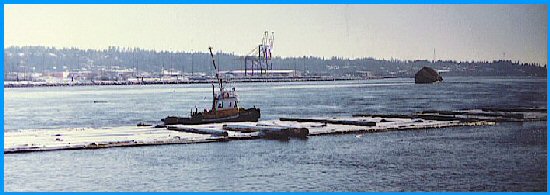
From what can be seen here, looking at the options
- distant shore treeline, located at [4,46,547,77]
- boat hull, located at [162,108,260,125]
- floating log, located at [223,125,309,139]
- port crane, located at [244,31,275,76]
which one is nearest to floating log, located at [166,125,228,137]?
boat hull, located at [162,108,260,125]

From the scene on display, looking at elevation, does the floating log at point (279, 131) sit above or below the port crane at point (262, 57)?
below

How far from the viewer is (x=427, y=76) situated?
459 inches

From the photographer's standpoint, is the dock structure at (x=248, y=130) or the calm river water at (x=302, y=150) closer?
the calm river water at (x=302, y=150)

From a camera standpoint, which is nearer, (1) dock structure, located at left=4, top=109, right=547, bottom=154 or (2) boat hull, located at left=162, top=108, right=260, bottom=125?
(1) dock structure, located at left=4, top=109, right=547, bottom=154

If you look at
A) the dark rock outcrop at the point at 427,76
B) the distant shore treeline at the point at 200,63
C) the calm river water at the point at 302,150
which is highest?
the distant shore treeline at the point at 200,63

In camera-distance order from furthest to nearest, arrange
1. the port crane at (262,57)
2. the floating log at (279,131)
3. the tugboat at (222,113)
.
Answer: the tugboat at (222,113) → the floating log at (279,131) → the port crane at (262,57)

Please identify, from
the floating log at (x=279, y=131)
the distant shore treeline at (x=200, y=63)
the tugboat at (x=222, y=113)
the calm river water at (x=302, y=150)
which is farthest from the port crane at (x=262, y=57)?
the tugboat at (x=222, y=113)

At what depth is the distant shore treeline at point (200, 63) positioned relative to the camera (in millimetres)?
9695

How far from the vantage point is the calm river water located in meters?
9.74

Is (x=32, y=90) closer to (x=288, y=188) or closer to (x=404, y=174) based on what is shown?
(x=288, y=188)

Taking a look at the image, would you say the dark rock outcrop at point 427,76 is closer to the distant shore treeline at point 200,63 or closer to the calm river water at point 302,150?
the distant shore treeline at point 200,63

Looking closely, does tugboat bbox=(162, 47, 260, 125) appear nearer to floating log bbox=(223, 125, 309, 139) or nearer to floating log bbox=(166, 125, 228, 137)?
floating log bbox=(166, 125, 228, 137)

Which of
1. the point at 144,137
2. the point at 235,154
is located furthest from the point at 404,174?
the point at 144,137

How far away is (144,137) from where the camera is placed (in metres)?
12.3
